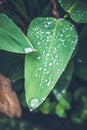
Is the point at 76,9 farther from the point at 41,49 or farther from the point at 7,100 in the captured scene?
the point at 7,100

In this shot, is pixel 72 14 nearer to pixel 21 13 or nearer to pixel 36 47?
pixel 36 47

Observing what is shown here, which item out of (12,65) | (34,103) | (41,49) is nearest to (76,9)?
(41,49)

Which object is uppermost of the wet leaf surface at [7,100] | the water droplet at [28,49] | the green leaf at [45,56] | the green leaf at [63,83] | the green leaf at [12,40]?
the green leaf at [12,40]

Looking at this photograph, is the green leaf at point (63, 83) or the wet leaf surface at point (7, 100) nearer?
the wet leaf surface at point (7, 100)

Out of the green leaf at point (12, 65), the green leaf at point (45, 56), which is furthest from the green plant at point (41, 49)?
the green leaf at point (12, 65)

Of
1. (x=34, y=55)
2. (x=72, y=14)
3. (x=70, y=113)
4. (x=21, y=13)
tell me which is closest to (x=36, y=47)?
(x=34, y=55)

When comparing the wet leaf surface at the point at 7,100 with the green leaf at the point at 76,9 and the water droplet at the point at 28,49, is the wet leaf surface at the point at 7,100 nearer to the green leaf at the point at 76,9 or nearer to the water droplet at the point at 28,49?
the water droplet at the point at 28,49

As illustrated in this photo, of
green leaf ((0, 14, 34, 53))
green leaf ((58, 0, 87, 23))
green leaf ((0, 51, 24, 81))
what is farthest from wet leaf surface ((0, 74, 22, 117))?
green leaf ((58, 0, 87, 23))
